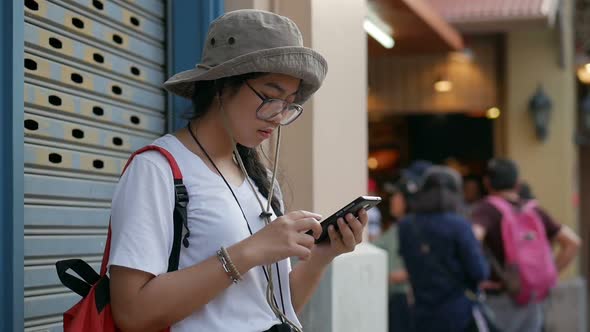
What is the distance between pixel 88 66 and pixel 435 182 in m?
3.62

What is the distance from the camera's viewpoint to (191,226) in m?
2.43

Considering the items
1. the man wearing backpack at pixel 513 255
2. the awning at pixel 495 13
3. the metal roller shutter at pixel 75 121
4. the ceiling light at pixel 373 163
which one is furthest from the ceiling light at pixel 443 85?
the metal roller shutter at pixel 75 121

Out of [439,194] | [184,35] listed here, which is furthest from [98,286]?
[439,194]

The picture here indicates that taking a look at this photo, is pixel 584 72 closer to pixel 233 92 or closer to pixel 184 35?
pixel 184 35

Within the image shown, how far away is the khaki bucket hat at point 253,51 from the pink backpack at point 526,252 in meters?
4.72

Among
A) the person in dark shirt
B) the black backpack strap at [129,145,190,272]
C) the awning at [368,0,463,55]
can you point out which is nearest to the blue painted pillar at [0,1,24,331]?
the black backpack strap at [129,145,190,272]

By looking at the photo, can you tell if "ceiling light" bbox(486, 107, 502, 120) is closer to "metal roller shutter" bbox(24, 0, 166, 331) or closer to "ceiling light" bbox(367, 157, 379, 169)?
"ceiling light" bbox(367, 157, 379, 169)

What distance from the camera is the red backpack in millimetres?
2316

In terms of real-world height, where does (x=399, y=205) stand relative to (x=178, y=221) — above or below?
below

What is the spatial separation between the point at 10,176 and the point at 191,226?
71 cm

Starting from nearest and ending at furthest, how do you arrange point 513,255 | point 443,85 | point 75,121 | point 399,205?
point 75,121 → point 513,255 → point 399,205 → point 443,85

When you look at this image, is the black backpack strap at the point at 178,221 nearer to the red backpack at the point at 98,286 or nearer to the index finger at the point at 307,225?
the red backpack at the point at 98,286

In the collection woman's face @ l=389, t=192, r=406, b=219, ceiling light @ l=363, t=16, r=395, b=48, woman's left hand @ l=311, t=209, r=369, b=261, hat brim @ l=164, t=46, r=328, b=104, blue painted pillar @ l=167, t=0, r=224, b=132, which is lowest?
woman's face @ l=389, t=192, r=406, b=219

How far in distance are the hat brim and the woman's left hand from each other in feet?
1.36
